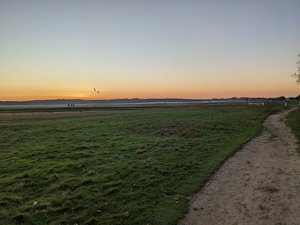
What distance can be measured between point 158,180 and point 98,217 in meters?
4.09

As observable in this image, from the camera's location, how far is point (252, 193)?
12211 mm

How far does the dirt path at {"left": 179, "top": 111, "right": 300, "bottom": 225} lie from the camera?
1005 cm

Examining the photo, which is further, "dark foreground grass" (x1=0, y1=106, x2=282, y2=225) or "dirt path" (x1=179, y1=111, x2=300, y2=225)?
"dark foreground grass" (x1=0, y1=106, x2=282, y2=225)

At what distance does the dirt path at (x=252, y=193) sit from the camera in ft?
33.0

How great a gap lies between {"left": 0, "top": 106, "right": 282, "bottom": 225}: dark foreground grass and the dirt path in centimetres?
66

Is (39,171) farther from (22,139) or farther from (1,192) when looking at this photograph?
(22,139)

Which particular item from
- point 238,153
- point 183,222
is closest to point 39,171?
point 183,222

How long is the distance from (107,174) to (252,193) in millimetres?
6627

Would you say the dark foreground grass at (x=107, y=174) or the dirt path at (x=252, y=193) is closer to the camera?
the dirt path at (x=252, y=193)

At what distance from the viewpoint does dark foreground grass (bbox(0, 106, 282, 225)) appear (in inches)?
433

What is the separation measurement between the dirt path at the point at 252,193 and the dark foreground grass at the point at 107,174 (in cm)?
66

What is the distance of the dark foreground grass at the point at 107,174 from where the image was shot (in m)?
11.0

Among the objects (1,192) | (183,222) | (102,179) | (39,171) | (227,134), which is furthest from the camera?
(227,134)

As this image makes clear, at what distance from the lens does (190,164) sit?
16781 millimetres
